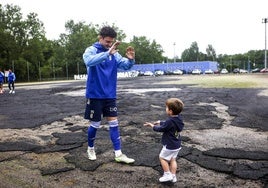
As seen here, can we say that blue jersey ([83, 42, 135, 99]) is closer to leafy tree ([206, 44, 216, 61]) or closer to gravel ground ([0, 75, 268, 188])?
gravel ground ([0, 75, 268, 188])

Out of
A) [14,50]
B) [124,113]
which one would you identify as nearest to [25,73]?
[14,50]

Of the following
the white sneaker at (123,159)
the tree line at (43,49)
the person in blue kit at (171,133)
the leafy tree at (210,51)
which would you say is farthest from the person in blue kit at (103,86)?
the leafy tree at (210,51)

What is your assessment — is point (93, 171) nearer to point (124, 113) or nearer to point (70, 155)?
point (70, 155)

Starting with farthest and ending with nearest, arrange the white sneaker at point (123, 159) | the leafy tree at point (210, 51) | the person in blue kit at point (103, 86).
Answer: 1. the leafy tree at point (210, 51)
2. the person in blue kit at point (103, 86)
3. the white sneaker at point (123, 159)

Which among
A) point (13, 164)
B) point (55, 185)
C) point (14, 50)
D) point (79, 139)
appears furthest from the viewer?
point (14, 50)

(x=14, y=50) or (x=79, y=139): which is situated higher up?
(x=14, y=50)

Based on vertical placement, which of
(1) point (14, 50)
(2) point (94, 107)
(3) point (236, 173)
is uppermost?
(1) point (14, 50)

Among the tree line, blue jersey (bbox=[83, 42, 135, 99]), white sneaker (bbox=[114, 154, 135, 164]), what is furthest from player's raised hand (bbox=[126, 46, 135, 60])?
the tree line

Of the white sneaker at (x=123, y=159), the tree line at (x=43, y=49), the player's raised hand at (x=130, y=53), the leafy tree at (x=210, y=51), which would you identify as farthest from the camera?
the leafy tree at (x=210, y=51)

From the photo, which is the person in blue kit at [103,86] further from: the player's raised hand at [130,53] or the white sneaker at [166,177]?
the white sneaker at [166,177]

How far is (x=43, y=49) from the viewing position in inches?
2795

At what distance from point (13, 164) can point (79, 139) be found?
1.77m

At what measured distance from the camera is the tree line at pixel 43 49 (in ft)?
199

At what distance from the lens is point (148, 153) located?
5.62 m
